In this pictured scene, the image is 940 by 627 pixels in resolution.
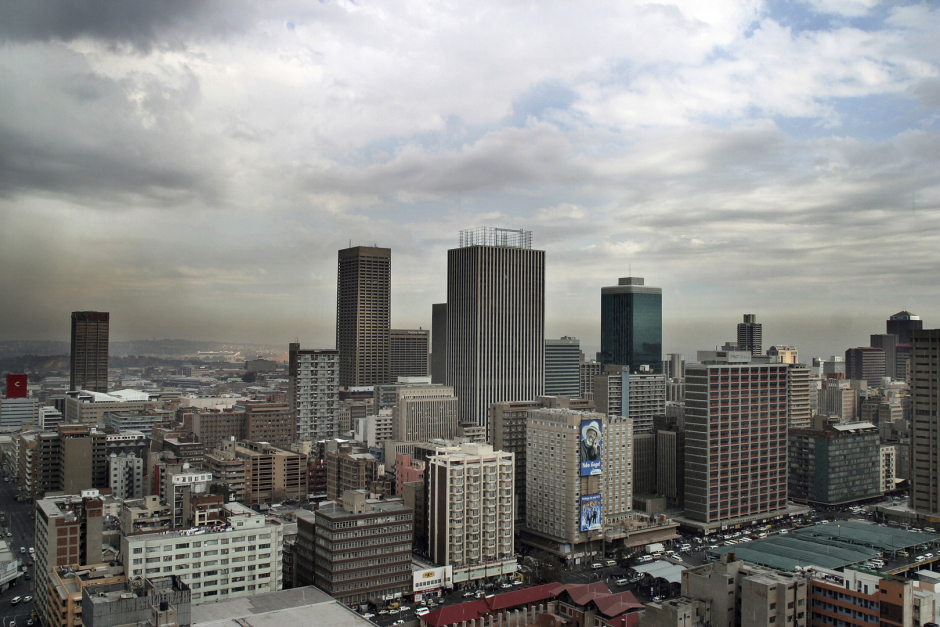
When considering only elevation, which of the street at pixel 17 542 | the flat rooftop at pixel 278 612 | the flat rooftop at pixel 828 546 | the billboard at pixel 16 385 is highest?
the billboard at pixel 16 385

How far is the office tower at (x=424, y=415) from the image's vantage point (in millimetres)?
55219

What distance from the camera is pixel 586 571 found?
33.5 meters

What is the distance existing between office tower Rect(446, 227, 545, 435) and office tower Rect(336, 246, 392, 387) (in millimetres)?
34816

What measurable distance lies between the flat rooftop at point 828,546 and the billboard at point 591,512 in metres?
5.57

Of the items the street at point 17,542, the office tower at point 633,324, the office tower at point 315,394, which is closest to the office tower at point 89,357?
the street at point 17,542

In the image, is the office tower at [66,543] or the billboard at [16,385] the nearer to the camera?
the office tower at [66,543]

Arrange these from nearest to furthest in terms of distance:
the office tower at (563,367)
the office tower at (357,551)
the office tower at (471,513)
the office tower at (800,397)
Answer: the office tower at (357,551)
the office tower at (471,513)
the office tower at (800,397)
the office tower at (563,367)

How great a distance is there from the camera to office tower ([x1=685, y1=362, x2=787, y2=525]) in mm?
39656

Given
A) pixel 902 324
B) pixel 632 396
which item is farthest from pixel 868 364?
pixel 632 396

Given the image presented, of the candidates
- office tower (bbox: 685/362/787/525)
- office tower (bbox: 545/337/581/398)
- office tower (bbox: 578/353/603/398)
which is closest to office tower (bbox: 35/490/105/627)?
office tower (bbox: 685/362/787/525)

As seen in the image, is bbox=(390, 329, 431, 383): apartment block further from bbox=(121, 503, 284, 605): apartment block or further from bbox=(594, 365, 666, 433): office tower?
bbox=(121, 503, 284, 605): apartment block

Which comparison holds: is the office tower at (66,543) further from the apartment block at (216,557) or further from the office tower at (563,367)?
the office tower at (563,367)

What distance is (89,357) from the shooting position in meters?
69.9

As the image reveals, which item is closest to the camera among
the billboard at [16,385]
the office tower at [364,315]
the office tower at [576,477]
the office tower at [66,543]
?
the office tower at [66,543]
